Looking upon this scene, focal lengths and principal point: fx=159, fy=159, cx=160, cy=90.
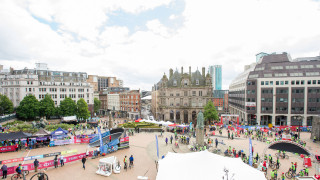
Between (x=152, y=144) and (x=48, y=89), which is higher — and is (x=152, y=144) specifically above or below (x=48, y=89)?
below

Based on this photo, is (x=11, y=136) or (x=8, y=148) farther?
(x=11, y=136)

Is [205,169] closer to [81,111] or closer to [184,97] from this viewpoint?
[184,97]

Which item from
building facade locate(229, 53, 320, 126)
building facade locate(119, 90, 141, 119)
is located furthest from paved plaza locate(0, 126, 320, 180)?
building facade locate(119, 90, 141, 119)

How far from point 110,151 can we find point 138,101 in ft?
136

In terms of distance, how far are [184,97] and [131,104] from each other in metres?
23.5

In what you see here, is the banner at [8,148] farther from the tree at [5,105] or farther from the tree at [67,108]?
the tree at [5,105]

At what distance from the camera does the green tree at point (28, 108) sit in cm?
4397

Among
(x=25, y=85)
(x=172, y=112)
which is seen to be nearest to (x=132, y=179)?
(x=172, y=112)

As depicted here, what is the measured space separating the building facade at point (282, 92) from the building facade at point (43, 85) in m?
60.0

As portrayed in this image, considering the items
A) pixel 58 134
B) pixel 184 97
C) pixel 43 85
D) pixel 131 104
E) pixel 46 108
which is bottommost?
pixel 58 134

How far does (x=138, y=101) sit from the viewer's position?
63.9m

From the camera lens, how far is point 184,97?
53750 mm

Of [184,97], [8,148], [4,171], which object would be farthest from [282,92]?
[8,148]

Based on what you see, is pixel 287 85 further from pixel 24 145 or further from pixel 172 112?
pixel 24 145
